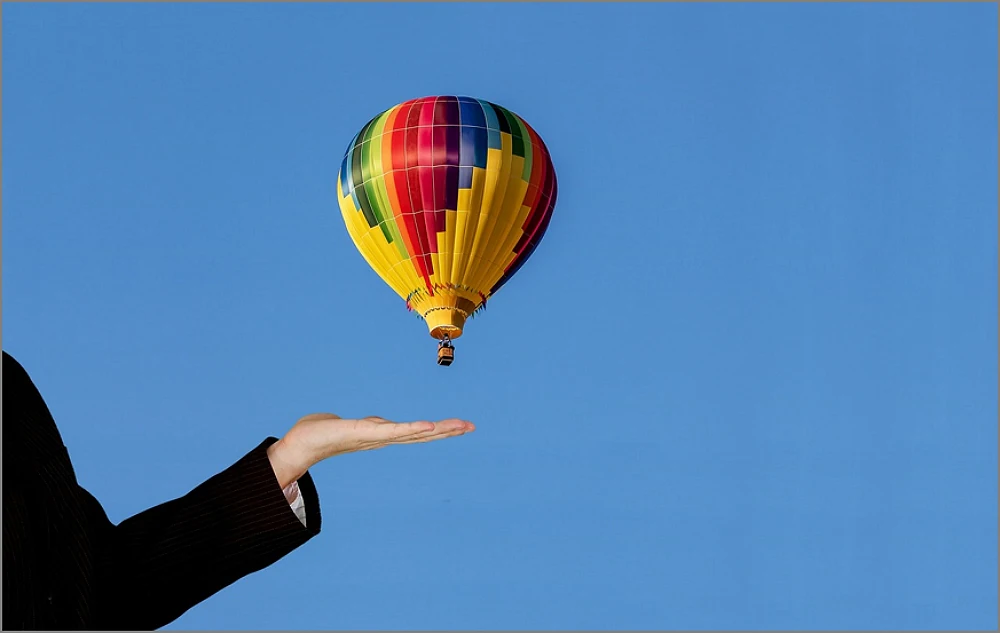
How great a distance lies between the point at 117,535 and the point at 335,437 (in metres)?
1.17

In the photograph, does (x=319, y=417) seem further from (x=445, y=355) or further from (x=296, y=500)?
(x=445, y=355)

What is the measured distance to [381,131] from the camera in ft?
105

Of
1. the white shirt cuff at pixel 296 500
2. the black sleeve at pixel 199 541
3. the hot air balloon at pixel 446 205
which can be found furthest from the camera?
the hot air balloon at pixel 446 205

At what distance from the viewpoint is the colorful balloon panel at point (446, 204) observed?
30.3 m

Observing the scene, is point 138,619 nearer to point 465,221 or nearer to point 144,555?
point 144,555

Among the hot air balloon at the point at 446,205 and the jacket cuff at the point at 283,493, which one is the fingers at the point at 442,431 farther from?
the hot air balloon at the point at 446,205

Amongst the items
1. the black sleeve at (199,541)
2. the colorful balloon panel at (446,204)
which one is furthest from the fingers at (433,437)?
the colorful balloon panel at (446,204)

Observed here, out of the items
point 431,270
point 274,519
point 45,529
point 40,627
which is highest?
point 431,270

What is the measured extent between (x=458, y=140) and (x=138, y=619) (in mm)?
24217

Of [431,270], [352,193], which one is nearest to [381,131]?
[352,193]

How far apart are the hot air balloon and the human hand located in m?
22.8

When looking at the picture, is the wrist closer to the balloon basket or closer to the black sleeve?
the black sleeve

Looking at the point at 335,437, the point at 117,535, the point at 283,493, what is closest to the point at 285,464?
the point at 283,493

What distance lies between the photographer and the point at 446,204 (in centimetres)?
3022
